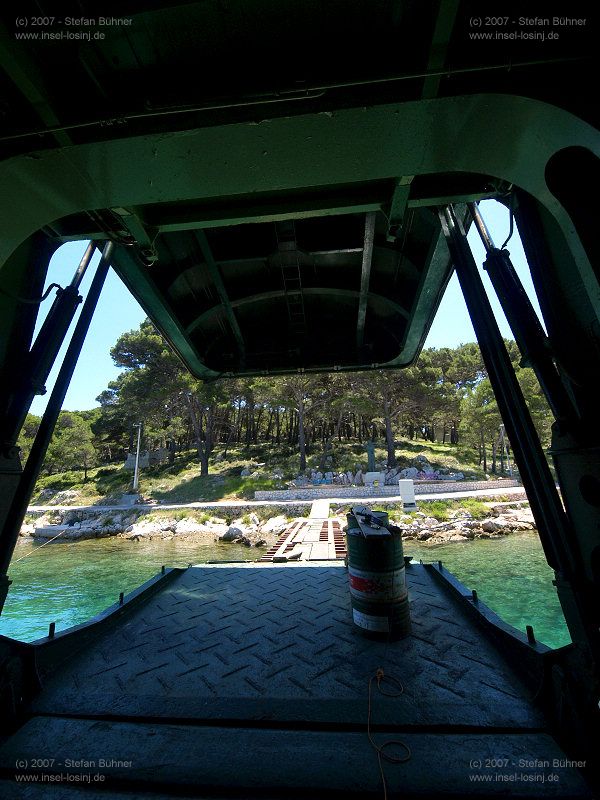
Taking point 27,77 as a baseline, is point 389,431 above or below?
above

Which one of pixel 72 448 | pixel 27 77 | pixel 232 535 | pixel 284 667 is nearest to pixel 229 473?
pixel 232 535

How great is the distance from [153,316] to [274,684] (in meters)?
4.48

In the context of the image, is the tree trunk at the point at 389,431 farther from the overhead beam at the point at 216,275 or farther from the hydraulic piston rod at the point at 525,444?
the hydraulic piston rod at the point at 525,444

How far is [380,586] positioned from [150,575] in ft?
50.5

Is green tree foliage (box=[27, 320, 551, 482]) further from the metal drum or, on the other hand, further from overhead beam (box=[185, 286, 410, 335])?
the metal drum

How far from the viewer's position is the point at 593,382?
7.69 ft

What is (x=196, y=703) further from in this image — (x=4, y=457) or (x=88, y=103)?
(x=88, y=103)

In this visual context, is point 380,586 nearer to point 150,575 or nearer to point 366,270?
point 366,270

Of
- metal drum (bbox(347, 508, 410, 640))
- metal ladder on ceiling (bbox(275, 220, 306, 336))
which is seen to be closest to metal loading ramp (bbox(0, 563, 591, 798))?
metal drum (bbox(347, 508, 410, 640))

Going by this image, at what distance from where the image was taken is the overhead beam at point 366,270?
12.9ft

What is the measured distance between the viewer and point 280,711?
2.74 m

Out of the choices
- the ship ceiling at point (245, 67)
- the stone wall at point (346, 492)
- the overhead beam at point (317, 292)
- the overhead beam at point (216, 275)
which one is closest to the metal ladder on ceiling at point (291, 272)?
the overhead beam at point (317, 292)

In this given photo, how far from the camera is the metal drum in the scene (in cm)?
380

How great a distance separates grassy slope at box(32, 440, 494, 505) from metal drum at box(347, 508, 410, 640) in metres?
26.0
